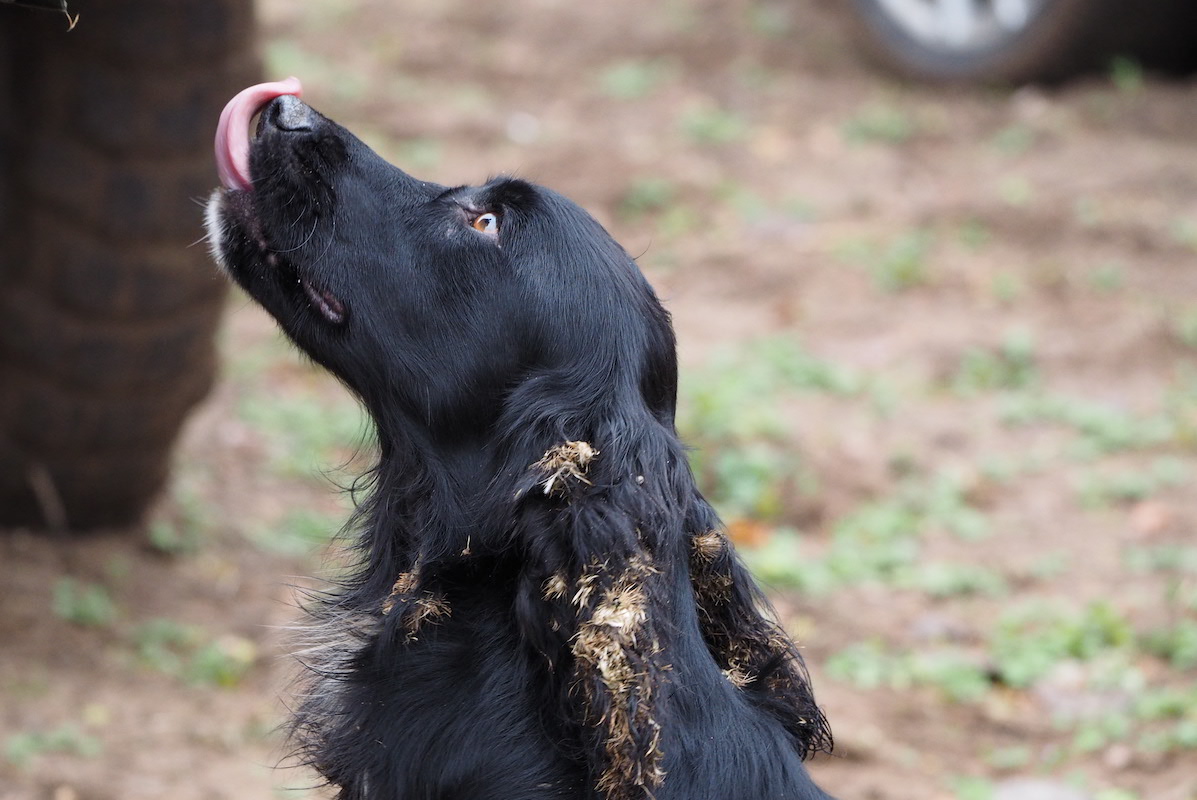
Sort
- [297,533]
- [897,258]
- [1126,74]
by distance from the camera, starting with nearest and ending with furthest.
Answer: [297,533] < [897,258] < [1126,74]

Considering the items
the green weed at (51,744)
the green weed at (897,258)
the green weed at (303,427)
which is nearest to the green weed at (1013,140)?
the green weed at (897,258)

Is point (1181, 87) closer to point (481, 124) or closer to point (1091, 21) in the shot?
point (1091, 21)

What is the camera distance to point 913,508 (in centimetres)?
566

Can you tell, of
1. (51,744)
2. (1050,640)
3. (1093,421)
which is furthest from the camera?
(1093,421)

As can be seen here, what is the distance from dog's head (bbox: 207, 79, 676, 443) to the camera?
9.77 ft

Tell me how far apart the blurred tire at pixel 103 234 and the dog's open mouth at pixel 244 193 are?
4.11ft

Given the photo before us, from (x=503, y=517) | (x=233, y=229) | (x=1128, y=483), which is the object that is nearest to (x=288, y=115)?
(x=233, y=229)

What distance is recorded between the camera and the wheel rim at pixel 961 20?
8.62m

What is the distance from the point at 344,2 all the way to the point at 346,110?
2219 millimetres

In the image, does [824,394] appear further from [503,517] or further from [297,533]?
[503,517]

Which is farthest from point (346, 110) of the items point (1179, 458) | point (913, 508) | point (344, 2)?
point (1179, 458)

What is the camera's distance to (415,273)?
307 centimetres

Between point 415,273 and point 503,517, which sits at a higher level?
point 415,273

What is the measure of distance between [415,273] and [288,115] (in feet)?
1.53
